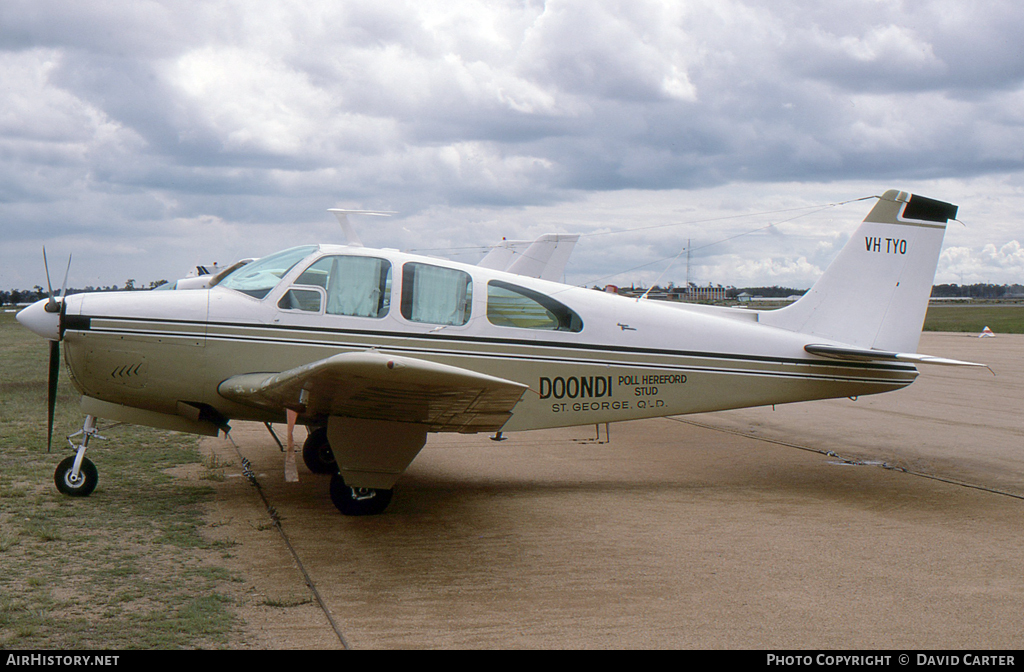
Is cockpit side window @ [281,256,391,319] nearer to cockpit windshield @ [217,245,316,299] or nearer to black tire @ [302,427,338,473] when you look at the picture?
cockpit windshield @ [217,245,316,299]

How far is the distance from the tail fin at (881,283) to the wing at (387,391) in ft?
14.1

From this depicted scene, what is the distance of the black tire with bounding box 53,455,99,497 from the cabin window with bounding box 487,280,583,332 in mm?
4038

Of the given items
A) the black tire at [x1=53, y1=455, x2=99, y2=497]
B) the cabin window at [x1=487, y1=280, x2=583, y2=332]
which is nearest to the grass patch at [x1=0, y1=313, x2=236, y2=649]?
the black tire at [x1=53, y1=455, x2=99, y2=497]

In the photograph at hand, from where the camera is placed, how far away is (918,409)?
1524 cm

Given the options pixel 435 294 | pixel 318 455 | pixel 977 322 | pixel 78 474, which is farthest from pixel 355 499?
pixel 977 322

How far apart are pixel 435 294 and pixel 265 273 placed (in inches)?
63.4

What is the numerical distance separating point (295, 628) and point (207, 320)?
347 centimetres

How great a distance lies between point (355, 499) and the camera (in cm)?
693

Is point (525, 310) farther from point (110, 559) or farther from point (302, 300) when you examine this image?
point (110, 559)

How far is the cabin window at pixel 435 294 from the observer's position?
725 centimetres

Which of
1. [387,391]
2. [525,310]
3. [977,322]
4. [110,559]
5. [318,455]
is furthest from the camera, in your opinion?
[977,322]

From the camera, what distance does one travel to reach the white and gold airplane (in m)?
6.55
